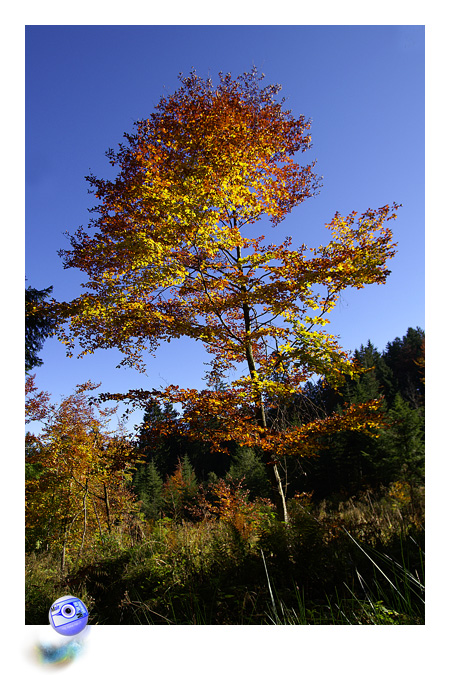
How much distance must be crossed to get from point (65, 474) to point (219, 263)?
3.98 m

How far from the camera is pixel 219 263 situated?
4.35 m

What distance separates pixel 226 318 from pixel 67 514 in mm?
4047

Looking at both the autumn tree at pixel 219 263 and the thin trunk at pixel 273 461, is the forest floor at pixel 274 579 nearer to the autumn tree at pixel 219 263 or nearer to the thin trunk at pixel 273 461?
the thin trunk at pixel 273 461

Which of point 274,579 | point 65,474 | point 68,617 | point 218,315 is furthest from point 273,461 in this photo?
point 65,474

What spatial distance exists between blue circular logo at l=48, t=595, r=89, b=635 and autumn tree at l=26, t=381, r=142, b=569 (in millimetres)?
2964

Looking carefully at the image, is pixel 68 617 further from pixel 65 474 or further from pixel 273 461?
pixel 65 474

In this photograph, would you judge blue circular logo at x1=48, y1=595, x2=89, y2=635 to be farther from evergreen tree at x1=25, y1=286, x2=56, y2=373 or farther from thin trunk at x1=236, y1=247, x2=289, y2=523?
evergreen tree at x1=25, y1=286, x2=56, y2=373

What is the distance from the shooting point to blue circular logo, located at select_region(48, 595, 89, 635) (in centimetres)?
218

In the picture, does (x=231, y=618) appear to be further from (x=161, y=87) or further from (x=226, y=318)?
(x=161, y=87)

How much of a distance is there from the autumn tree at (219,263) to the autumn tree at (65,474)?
5.63 feet

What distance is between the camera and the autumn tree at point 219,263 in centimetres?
377

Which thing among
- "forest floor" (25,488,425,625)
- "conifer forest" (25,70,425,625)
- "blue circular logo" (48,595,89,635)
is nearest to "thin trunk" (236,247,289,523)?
"conifer forest" (25,70,425,625)

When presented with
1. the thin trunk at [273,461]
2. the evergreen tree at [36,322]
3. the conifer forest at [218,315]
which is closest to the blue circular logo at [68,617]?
the conifer forest at [218,315]
